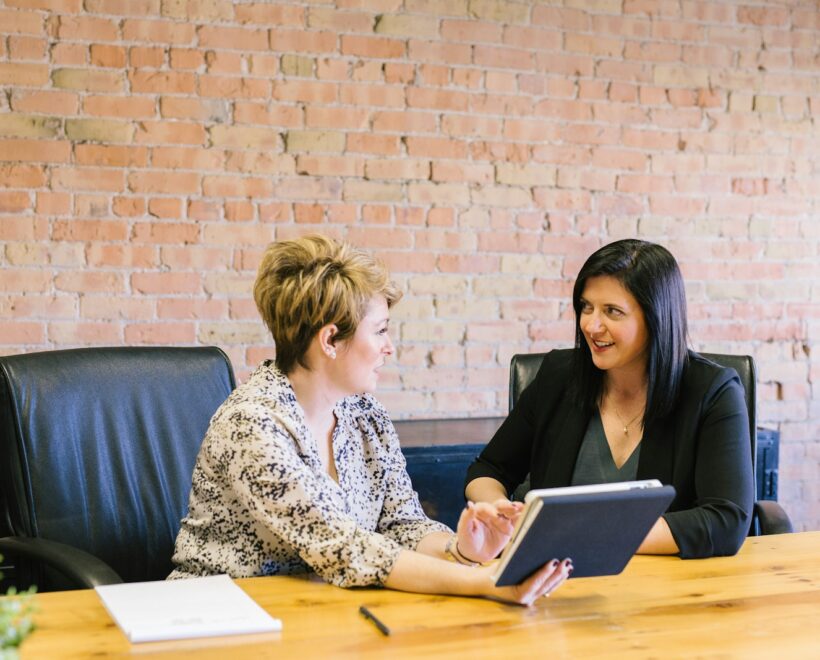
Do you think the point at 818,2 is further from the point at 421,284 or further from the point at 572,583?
the point at 572,583

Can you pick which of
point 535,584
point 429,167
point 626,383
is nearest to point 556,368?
point 626,383

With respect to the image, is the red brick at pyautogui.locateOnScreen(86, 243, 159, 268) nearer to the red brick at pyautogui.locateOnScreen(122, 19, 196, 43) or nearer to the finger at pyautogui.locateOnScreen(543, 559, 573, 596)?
the red brick at pyautogui.locateOnScreen(122, 19, 196, 43)

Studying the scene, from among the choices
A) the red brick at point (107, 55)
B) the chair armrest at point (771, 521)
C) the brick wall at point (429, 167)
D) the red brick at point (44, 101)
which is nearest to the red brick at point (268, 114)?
the brick wall at point (429, 167)

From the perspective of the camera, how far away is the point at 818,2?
383 cm

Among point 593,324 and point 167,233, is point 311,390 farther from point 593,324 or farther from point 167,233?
point 167,233

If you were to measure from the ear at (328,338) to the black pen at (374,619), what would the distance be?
485 mm

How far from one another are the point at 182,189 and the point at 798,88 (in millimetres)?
2259

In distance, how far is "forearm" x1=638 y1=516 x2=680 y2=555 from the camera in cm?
188

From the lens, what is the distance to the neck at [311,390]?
1.88 m

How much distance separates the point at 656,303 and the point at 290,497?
37.1 inches

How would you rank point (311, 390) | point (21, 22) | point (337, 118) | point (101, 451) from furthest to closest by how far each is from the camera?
point (337, 118) → point (21, 22) → point (101, 451) → point (311, 390)

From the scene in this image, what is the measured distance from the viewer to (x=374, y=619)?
1.47 metres

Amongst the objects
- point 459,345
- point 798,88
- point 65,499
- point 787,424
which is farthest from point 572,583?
point 798,88

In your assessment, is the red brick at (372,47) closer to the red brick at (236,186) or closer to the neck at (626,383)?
the red brick at (236,186)
